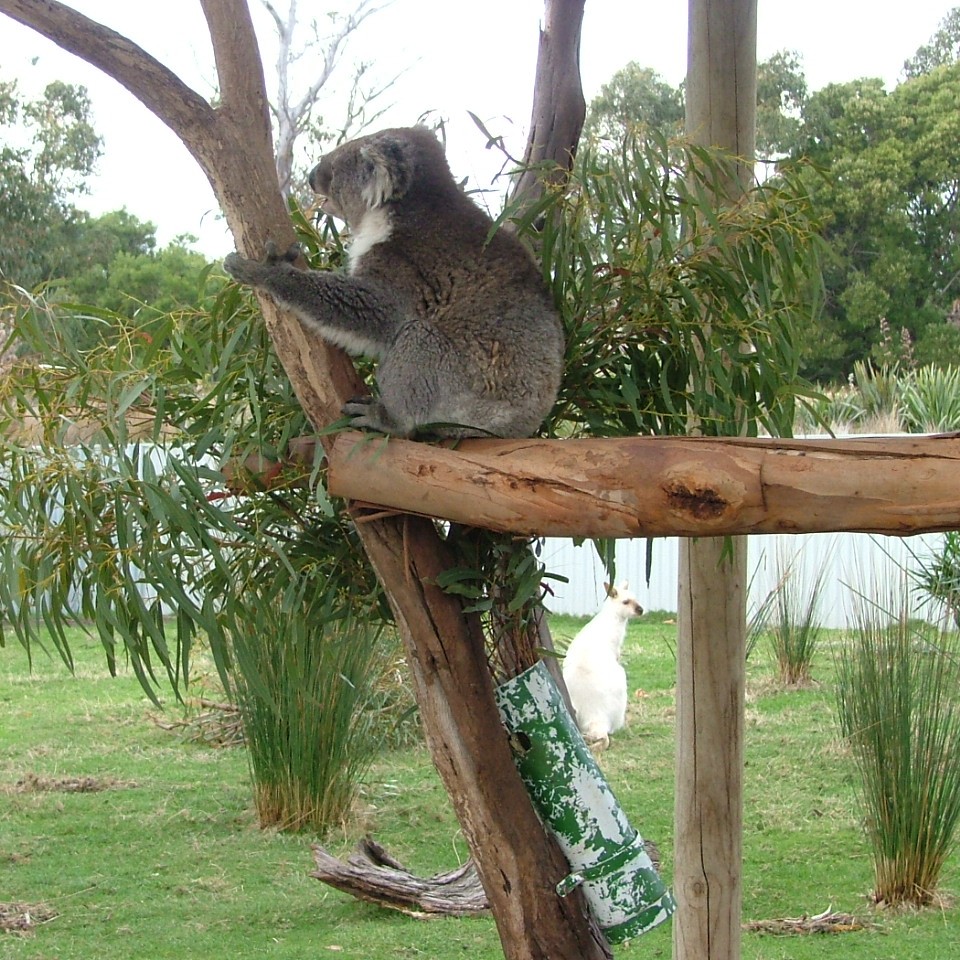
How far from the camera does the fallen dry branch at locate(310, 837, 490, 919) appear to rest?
3285mm

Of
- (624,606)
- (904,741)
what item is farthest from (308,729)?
(624,606)

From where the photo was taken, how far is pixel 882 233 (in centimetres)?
1399

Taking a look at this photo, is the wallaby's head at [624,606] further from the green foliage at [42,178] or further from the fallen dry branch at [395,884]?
the green foliage at [42,178]

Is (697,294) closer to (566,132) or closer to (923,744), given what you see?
(566,132)

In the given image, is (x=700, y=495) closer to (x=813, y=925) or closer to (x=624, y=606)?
(x=813, y=925)

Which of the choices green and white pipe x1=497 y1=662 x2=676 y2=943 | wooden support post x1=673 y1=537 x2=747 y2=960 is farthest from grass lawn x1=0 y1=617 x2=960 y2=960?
green and white pipe x1=497 y1=662 x2=676 y2=943

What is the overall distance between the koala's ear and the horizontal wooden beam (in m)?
0.70

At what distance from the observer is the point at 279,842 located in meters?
4.00

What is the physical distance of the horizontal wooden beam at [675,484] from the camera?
1268 mm

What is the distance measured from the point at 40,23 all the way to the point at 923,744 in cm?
282

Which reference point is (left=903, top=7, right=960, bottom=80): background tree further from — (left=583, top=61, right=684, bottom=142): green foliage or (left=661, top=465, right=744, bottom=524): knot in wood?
(left=661, top=465, right=744, bottom=524): knot in wood

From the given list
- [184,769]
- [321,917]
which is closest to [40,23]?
[321,917]

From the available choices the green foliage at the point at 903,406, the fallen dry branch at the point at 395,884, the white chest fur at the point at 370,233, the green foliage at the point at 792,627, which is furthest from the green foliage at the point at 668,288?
the green foliage at the point at 903,406

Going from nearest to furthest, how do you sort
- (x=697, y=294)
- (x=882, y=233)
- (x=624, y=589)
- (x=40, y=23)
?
(x=40, y=23) → (x=697, y=294) → (x=624, y=589) → (x=882, y=233)
